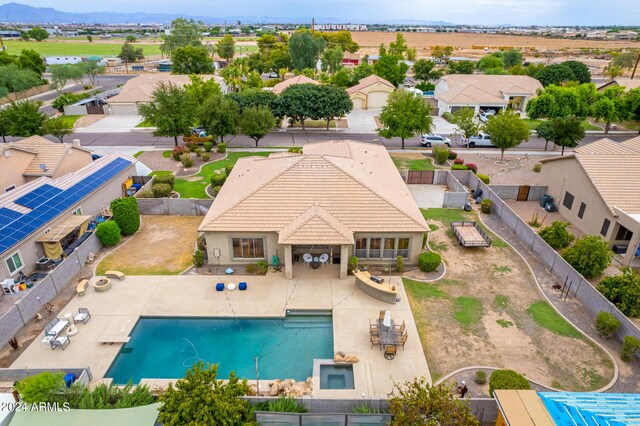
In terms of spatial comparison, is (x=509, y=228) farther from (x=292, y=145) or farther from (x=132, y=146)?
(x=132, y=146)

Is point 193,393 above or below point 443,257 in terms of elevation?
above

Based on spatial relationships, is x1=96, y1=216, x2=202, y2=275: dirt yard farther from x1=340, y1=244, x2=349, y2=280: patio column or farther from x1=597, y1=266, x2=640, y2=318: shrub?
x1=597, y1=266, x2=640, y2=318: shrub

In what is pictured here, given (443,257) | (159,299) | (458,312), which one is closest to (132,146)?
(159,299)

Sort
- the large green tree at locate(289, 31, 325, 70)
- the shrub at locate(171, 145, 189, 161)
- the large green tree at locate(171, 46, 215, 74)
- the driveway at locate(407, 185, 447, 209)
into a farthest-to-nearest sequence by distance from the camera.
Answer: the large green tree at locate(289, 31, 325, 70) → the large green tree at locate(171, 46, 215, 74) → the shrub at locate(171, 145, 189, 161) → the driveway at locate(407, 185, 447, 209)

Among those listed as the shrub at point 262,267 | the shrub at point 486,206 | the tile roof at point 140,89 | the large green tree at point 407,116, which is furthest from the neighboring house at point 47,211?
the tile roof at point 140,89

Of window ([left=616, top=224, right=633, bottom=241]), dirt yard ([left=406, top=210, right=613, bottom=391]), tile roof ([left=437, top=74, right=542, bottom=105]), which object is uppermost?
tile roof ([left=437, top=74, right=542, bottom=105])

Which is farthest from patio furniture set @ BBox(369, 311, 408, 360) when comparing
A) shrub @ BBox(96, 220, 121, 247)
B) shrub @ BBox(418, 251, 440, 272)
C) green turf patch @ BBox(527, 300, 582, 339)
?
shrub @ BBox(96, 220, 121, 247)
